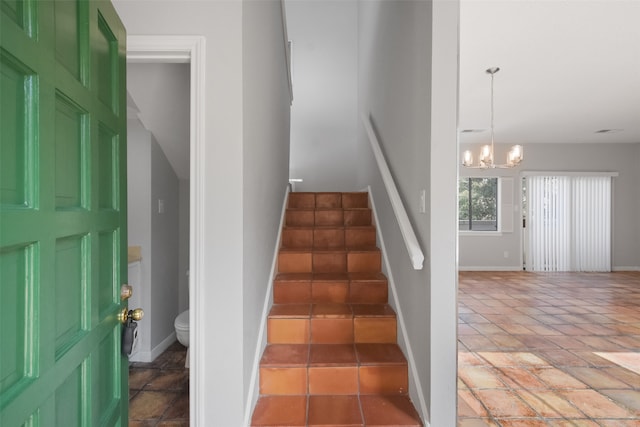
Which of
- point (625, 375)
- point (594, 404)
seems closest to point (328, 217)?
point (594, 404)

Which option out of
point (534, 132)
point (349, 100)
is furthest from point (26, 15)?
point (534, 132)

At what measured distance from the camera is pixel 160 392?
6.51 ft

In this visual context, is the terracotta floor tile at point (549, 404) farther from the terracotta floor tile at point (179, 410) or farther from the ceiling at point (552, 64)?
the ceiling at point (552, 64)

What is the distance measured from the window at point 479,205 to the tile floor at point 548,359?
7.10 feet

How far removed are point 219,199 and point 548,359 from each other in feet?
9.26

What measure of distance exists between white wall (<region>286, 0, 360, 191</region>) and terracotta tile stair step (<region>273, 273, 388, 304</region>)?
8.75ft

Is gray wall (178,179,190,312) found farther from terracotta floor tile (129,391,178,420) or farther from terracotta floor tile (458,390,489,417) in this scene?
terracotta floor tile (458,390,489,417)

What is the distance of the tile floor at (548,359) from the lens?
5.94 ft

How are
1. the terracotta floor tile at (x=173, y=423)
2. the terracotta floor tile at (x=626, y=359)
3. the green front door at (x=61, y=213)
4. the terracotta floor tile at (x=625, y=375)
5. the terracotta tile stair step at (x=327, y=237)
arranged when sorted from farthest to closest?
the terracotta tile stair step at (x=327, y=237) < the terracotta floor tile at (x=626, y=359) < the terracotta floor tile at (x=625, y=375) < the terracotta floor tile at (x=173, y=423) < the green front door at (x=61, y=213)

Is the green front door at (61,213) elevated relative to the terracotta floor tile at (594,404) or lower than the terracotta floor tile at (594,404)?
elevated

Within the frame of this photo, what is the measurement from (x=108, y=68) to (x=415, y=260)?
4.53 ft

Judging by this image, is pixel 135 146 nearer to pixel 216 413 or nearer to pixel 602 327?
pixel 216 413

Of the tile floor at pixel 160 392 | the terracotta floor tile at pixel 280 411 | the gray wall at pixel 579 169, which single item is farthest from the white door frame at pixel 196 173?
the gray wall at pixel 579 169

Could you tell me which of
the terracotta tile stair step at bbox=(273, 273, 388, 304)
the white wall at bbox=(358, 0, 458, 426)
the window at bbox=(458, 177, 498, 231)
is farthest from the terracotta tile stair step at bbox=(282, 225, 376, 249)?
the window at bbox=(458, 177, 498, 231)
